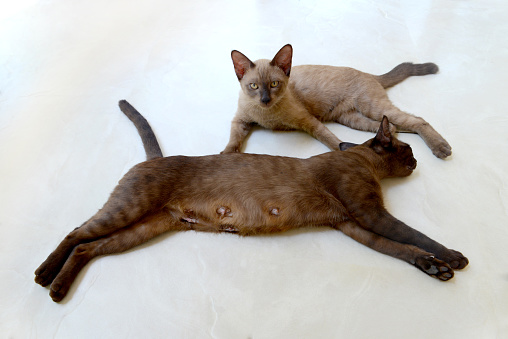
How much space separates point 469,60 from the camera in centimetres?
311

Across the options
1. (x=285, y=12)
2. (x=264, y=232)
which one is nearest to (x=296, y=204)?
(x=264, y=232)

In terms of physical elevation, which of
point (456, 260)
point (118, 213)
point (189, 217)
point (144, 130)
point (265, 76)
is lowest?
point (456, 260)

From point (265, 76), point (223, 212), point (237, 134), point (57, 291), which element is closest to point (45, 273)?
point (57, 291)

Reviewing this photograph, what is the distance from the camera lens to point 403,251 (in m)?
1.74

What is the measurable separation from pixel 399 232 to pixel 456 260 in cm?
27

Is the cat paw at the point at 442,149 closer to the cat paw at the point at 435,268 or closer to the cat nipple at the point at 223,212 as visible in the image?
the cat paw at the point at 435,268

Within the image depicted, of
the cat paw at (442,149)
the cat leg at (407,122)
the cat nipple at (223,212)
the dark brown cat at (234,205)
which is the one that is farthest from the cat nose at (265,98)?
the cat paw at (442,149)

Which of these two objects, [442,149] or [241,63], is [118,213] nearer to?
[241,63]

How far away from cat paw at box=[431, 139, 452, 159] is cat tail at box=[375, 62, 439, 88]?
747 millimetres

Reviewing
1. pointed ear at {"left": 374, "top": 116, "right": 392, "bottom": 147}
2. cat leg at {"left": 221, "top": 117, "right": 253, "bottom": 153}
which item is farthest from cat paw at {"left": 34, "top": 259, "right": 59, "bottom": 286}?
pointed ear at {"left": 374, "top": 116, "right": 392, "bottom": 147}

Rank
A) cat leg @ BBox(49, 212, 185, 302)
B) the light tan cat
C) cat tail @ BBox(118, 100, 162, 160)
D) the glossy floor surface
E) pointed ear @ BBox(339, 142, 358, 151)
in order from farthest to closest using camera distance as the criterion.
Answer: the light tan cat < cat tail @ BBox(118, 100, 162, 160) < pointed ear @ BBox(339, 142, 358, 151) < cat leg @ BBox(49, 212, 185, 302) < the glossy floor surface

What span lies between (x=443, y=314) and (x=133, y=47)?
3374 millimetres

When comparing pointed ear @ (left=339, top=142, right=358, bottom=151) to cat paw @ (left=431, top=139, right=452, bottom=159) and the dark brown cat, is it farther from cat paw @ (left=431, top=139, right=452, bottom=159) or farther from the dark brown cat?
cat paw @ (left=431, top=139, right=452, bottom=159)

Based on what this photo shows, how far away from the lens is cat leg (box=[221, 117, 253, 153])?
8.10 ft
